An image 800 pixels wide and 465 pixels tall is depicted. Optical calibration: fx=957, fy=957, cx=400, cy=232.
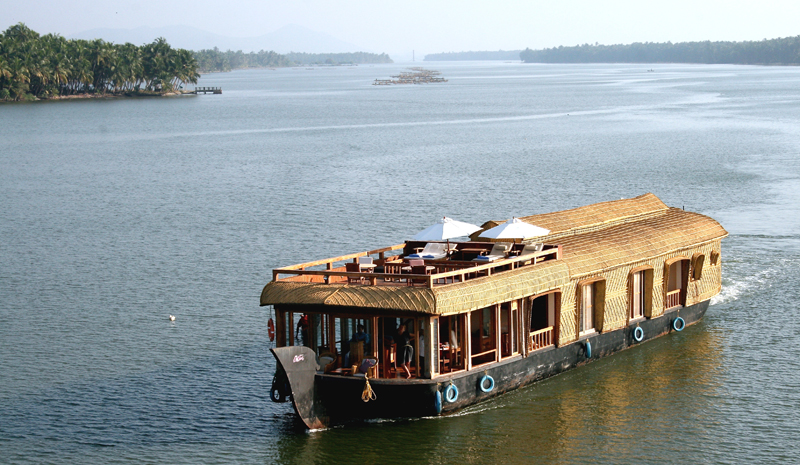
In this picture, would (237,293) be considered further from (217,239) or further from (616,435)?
(616,435)

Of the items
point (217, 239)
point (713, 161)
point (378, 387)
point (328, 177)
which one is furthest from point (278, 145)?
point (378, 387)

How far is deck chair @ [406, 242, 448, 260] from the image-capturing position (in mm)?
25656

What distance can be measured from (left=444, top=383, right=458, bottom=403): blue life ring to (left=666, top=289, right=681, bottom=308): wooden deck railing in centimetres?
1054

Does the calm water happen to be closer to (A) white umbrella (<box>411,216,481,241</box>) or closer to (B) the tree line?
(A) white umbrella (<box>411,216,481,241</box>)

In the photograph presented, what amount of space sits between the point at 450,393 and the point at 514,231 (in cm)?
571

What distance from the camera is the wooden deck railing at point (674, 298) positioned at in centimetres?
2983

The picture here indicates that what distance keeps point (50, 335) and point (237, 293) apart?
699cm

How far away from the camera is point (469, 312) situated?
72.4 ft

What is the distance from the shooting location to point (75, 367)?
89.8 ft

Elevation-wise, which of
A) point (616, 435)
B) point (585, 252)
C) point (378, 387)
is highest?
point (585, 252)

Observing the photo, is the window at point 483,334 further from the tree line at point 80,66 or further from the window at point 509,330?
the tree line at point 80,66

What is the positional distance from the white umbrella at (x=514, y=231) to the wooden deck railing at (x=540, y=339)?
259cm

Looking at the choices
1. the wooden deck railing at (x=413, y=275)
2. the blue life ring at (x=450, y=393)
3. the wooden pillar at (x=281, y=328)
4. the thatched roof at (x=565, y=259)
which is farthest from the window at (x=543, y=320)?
the wooden pillar at (x=281, y=328)

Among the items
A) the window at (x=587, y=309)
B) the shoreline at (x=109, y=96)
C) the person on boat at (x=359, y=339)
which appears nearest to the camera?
the person on boat at (x=359, y=339)
